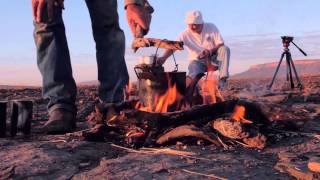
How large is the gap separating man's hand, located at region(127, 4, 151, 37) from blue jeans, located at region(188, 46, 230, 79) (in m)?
3.75

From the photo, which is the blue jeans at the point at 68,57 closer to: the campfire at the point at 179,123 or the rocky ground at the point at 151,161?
the campfire at the point at 179,123

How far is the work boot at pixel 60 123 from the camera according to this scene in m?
3.83

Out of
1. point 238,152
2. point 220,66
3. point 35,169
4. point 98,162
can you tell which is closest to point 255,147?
point 238,152

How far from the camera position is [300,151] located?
9.85 ft

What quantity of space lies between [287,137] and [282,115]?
278mm

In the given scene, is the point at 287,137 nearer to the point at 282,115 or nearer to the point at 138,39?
the point at 282,115

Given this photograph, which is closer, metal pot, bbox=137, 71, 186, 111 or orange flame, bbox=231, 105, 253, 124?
orange flame, bbox=231, 105, 253, 124

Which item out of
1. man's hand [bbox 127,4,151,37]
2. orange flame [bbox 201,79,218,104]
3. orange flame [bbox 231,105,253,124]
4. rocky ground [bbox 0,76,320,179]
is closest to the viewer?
rocky ground [bbox 0,76,320,179]

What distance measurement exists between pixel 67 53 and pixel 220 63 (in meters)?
4.04

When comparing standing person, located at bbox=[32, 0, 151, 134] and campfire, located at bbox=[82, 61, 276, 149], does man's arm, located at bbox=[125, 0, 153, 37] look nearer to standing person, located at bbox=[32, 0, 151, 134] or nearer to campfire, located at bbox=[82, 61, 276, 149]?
standing person, located at bbox=[32, 0, 151, 134]

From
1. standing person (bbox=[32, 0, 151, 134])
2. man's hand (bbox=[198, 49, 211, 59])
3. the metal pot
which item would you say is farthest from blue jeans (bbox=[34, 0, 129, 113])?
man's hand (bbox=[198, 49, 211, 59])

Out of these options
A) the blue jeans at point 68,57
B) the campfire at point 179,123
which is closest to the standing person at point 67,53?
the blue jeans at point 68,57

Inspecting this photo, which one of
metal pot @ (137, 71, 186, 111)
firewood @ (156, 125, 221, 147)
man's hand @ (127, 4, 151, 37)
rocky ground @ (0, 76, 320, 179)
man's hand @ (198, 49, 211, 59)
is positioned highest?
man's hand @ (127, 4, 151, 37)

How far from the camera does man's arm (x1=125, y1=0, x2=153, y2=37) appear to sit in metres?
3.95
